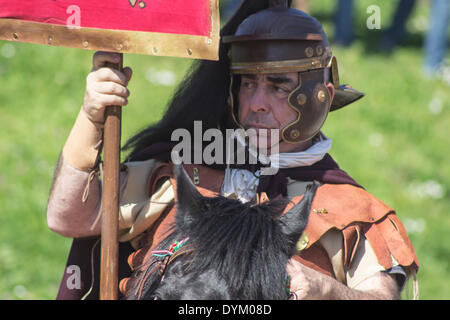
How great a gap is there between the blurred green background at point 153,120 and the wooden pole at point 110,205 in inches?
115

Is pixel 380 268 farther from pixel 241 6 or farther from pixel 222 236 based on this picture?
pixel 241 6

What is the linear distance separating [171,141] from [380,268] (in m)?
1.07

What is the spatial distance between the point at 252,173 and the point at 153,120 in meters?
4.56

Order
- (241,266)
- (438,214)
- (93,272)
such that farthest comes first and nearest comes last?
(438,214)
(93,272)
(241,266)

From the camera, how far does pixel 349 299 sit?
252cm

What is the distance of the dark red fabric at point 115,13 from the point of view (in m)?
2.52

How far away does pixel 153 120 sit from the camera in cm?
748

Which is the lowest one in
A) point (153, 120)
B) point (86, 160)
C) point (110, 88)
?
point (153, 120)

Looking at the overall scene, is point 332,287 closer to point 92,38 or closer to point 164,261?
point 164,261

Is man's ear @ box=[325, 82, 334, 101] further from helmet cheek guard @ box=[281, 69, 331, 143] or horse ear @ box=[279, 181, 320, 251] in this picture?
horse ear @ box=[279, 181, 320, 251]

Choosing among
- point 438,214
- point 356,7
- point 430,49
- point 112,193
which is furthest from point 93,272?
point 356,7

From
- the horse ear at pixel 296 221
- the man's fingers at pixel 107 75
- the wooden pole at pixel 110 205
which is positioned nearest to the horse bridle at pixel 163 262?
the wooden pole at pixel 110 205

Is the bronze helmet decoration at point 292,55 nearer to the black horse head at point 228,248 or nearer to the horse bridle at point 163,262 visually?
the black horse head at point 228,248

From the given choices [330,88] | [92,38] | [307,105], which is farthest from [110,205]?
[330,88]
